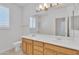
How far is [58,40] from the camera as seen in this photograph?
1306 mm

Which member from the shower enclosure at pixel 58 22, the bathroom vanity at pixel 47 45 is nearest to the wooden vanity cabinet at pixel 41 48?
the bathroom vanity at pixel 47 45

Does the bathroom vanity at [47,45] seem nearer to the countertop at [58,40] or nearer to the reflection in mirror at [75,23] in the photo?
the countertop at [58,40]

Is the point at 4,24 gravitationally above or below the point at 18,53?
above

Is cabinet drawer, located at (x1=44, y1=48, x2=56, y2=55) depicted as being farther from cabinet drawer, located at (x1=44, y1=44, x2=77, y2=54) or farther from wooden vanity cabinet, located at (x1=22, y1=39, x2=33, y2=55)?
wooden vanity cabinet, located at (x1=22, y1=39, x2=33, y2=55)

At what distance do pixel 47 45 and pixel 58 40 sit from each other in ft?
0.47

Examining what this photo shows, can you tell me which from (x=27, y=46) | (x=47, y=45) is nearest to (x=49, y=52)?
(x=47, y=45)

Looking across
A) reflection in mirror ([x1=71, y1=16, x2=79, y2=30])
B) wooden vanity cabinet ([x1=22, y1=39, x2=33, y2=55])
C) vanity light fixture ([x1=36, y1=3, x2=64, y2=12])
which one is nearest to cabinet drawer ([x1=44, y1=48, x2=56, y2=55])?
wooden vanity cabinet ([x1=22, y1=39, x2=33, y2=55])

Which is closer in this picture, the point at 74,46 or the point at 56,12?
the point at 74,46

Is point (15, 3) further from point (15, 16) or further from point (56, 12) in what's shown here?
point (56, 12)

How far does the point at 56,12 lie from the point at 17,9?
0.46 m

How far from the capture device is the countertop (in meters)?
1.25

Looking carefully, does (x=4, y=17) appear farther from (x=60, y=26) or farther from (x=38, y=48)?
(x=60, y=26)
